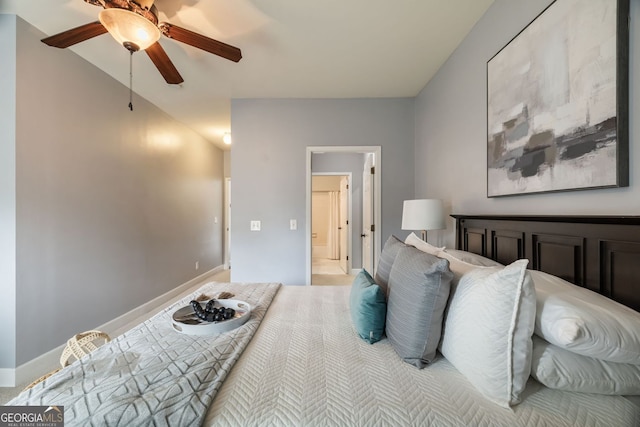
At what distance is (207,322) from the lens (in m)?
1.27

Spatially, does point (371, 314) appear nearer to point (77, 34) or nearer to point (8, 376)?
point (77, 34)

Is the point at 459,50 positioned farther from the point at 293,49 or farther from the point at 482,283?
the point at 482,283

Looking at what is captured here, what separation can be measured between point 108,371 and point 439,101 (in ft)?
9.53

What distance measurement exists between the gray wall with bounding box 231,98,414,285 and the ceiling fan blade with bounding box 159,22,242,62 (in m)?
1.44

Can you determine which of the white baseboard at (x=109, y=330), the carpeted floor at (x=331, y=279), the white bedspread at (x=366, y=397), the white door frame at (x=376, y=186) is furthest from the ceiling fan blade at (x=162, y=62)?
the carpeted floor at (x=331, y=279)

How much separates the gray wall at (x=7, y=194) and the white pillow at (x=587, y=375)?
119 inches

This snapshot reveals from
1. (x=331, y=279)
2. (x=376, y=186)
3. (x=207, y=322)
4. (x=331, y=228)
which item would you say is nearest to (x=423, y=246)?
(x=207, y=322)

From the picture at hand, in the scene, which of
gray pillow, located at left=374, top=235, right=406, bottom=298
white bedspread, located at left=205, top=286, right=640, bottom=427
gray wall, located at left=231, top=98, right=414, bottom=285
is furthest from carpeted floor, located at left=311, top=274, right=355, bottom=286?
white bedspread, located at left=205, top=286, right=640, bottom=427

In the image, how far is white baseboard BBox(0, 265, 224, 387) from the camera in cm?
177

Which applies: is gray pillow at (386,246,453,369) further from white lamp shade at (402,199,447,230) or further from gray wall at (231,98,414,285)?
gray wall at (231,98,414,285)

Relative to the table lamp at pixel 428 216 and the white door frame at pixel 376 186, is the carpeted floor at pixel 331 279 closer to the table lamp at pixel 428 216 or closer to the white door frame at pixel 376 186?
the white door frame at pixel 376 186

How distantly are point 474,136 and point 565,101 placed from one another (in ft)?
2.53

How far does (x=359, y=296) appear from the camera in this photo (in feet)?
3.89

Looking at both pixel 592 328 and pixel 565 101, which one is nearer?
pixel 592 328
